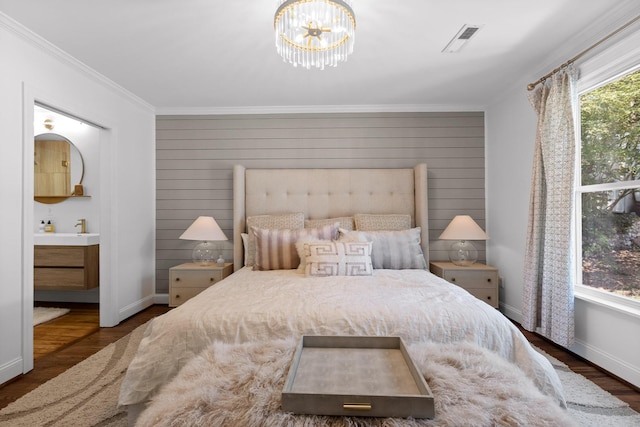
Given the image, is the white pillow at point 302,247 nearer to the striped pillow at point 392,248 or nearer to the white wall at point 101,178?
the striped pillow at point 392,248


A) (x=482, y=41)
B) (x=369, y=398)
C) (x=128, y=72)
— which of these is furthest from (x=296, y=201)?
(x=369, y=398)

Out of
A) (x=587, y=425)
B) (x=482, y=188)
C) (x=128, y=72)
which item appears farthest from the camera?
(x=482, y=188)

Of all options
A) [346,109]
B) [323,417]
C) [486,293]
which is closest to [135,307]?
[346,109]

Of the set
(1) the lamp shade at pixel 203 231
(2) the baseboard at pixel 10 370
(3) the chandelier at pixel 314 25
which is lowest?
(2) the baseboard at pixel 10 370

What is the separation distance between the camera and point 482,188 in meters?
3.96

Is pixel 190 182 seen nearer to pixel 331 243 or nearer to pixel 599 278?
pixel 331 243

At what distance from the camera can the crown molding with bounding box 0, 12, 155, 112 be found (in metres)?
2.24

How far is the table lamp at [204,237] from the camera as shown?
11.6ft

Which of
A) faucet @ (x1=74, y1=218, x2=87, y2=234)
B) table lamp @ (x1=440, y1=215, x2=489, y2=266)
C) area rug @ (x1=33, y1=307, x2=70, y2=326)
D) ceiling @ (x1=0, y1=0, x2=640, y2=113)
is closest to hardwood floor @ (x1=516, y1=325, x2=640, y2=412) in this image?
table lamp @ (x1=440, y1=215, x2=489, y2=266)

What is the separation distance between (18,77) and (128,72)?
87cm

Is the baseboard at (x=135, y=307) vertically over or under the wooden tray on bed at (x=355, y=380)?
under

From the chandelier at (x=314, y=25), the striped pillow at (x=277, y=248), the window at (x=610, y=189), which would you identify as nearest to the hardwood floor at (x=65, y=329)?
the striped pillow at (x=277, y=248)

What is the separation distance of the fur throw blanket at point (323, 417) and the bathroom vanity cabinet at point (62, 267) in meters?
3.27

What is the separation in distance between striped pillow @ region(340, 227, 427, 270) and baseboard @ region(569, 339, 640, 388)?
51.3 inches
